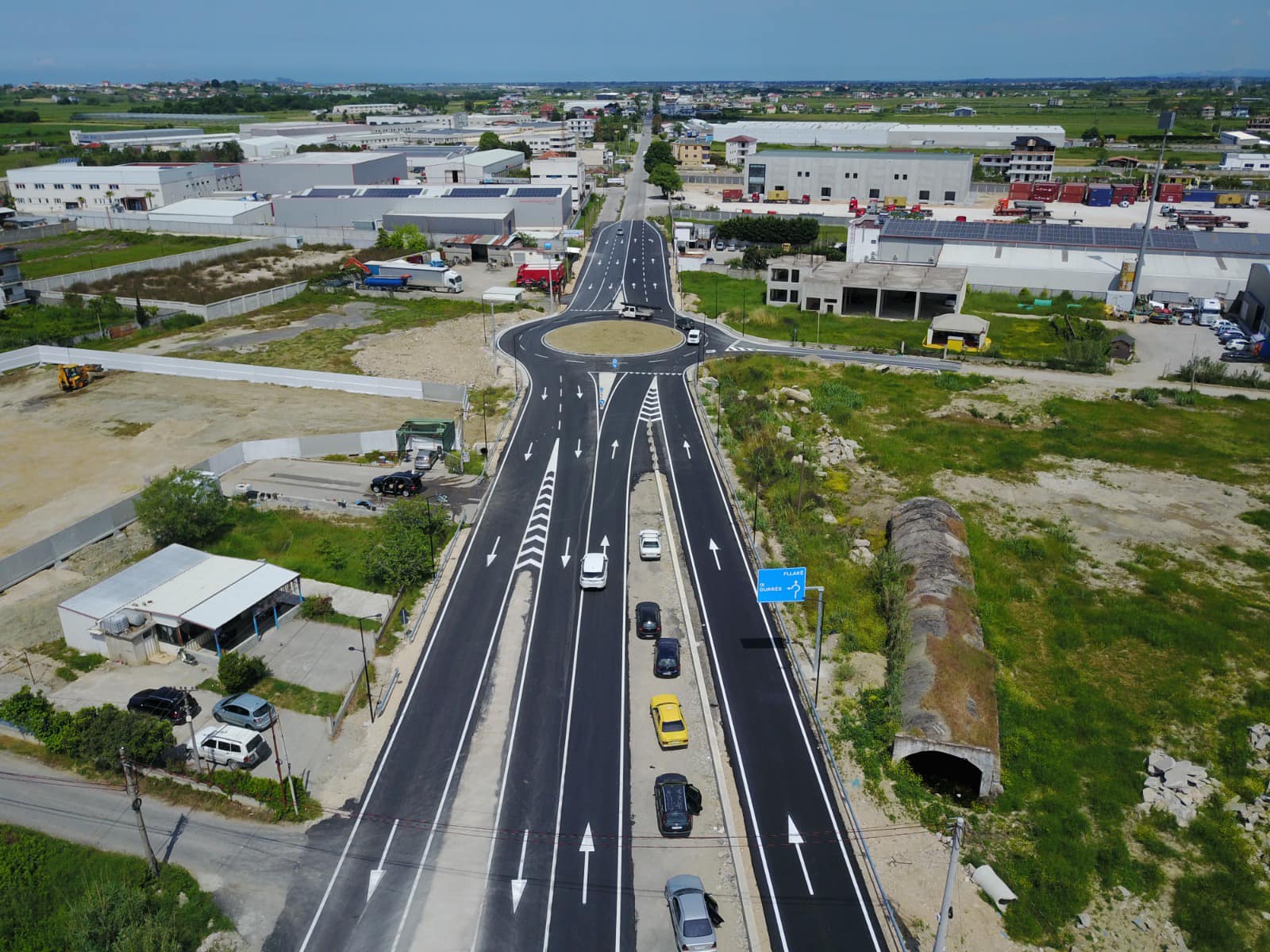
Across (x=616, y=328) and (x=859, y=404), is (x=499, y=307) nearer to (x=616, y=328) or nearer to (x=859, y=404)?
(x=616, y=328)

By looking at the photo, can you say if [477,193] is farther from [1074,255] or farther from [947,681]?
[947,681]

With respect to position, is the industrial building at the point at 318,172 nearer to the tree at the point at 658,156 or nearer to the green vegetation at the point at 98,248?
the green vegetation at the point at 98,248

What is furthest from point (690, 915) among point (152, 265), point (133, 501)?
point (152, 265)

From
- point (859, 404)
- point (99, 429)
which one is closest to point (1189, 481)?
point (859, 404)

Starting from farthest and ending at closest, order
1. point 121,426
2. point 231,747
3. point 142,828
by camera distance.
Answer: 1. point 121,426
2. point 231,747
3. point 142,828

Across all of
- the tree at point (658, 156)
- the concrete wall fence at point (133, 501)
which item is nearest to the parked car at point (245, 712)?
the concrete wall fence at point (133, 501)

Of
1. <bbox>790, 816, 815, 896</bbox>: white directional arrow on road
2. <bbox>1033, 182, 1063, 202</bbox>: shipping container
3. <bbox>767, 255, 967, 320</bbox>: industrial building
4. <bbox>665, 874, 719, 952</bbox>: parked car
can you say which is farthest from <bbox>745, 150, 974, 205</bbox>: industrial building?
<bbox>665, 874, 719, 952</bbox>: parked car

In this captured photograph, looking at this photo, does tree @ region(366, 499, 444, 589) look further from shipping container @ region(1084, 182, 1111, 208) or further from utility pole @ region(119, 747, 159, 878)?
shipping container @ region(1084, 182, 1111, 208)
